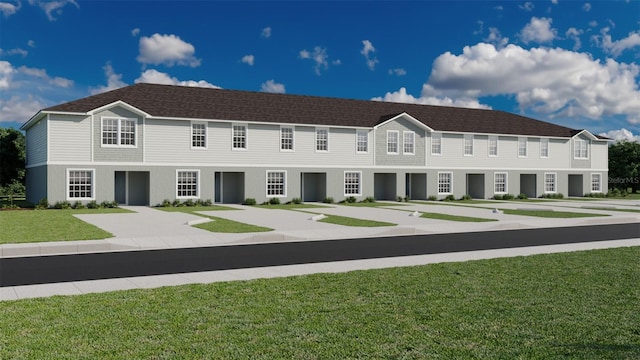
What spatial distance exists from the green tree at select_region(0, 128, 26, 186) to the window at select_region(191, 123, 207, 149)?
18787 mm

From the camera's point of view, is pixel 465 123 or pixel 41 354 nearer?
pixel 41 354

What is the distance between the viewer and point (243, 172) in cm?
3534

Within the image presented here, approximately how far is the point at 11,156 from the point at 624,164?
6256 centimetres

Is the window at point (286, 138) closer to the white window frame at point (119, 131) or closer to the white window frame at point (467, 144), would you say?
the white window frame at point (119, 131)

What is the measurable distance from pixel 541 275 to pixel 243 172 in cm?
2756

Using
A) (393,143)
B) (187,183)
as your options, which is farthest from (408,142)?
(187,183)

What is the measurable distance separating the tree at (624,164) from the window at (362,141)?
1436 inches

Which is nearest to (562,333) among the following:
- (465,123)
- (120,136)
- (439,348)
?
(439,348)

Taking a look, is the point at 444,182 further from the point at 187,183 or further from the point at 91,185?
the point at 91,185

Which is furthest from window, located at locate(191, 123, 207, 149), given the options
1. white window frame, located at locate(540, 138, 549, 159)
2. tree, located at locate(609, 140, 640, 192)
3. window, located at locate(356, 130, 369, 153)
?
tree, located at locate(609, 140, 640, 192)

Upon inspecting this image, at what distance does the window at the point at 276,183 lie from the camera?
36.0m

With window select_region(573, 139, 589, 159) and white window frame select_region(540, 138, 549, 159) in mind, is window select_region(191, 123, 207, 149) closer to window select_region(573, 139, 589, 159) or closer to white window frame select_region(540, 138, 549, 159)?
white window frame select_region(540, 138, 549, 159)

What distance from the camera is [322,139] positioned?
124 ft

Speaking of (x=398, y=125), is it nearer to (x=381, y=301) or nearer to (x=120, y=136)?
(x=120, y=136)
